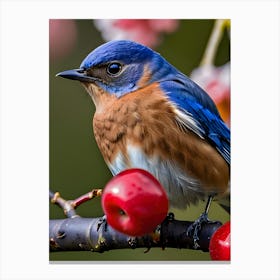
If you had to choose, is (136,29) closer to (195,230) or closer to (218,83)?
(218,83)

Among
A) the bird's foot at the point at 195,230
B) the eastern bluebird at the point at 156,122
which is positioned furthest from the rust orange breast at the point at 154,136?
the bird's foot at the point at 195,230

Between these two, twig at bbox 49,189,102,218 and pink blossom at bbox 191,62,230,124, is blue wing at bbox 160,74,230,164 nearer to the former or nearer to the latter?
pink blossom at bbox 191,62,230,124

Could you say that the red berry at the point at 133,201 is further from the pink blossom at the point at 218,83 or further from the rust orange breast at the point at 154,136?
the pink blossom at the point at 218,83

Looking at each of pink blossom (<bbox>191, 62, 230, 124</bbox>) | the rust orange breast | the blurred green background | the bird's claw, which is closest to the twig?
the blurred green background

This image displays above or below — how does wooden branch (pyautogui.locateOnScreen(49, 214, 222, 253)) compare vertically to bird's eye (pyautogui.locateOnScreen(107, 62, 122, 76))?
below
